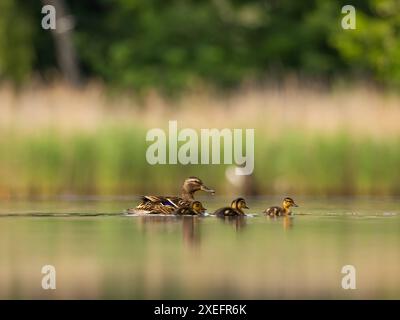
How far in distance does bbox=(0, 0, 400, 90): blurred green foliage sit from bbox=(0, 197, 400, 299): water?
17.7m

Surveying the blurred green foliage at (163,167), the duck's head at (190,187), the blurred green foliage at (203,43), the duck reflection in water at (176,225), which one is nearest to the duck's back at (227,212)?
the duck reflection in water at (176,225)

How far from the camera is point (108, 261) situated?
486 inches

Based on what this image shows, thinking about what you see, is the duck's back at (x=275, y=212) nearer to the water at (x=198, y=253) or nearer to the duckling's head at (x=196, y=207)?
the water at (x=198, y=253)

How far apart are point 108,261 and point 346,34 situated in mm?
18122

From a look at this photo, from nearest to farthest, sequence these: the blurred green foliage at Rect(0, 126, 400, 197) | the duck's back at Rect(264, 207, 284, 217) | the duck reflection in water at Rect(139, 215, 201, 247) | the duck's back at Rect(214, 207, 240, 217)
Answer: the duck reflection in water at Rect(139, 215, 201, 247) → the duck's back at Rect(214, 207, 240, 217) → the duck's back at Rect(264, 207, 284, 217) → the blurred green foliage at Rect(0, 126, 400, 197)

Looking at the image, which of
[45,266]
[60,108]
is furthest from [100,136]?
[45,266]

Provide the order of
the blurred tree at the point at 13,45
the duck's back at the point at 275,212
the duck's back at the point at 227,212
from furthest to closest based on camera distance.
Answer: the blurred tree at the point at 13,45, the duck's back at the point at 275,212, the duck's back at the point at 227,212

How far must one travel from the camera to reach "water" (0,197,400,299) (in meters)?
10.9

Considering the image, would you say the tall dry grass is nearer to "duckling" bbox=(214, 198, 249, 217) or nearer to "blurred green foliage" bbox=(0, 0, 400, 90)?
"duckling" bbox=(214, 198, 249, 217)

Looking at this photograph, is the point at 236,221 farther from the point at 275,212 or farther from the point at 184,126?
the point at 184,126

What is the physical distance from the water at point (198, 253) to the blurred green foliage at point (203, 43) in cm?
1767

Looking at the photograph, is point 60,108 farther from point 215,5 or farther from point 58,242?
point 215,5

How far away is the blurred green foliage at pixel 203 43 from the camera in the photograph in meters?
34.7

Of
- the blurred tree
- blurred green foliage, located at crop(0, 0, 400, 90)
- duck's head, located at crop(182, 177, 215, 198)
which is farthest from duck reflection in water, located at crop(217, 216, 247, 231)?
the blurred tree
